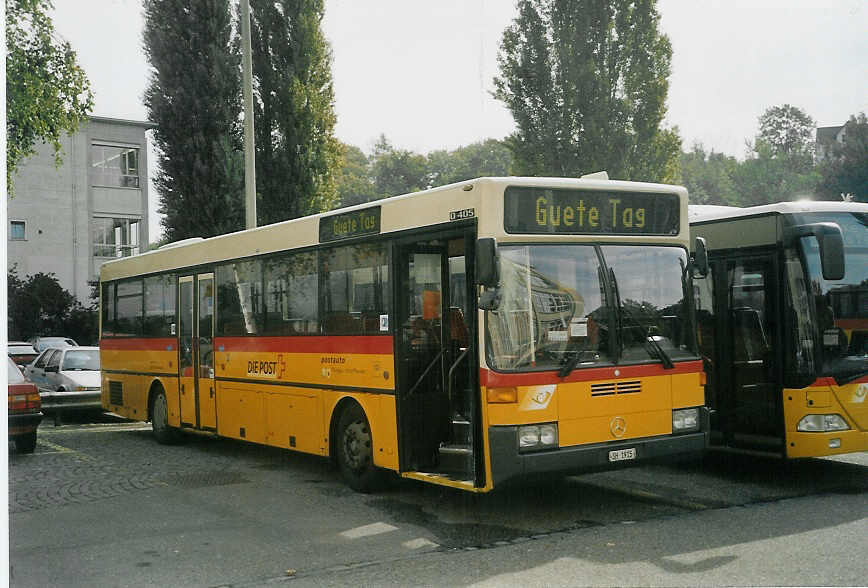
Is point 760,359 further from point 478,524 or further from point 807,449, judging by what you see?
Result: point 478,524

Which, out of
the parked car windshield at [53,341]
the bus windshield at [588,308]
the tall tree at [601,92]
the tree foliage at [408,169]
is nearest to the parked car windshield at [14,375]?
the bus windshield at [588,308]

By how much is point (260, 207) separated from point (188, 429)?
46.1 feet

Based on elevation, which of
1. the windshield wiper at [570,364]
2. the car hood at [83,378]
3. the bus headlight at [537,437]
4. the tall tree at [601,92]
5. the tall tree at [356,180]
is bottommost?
the bus headlight at [537,437]

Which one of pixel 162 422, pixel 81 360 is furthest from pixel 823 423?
pixel 81 360

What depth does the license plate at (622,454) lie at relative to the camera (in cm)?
828

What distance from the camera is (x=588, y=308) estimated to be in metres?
8.32

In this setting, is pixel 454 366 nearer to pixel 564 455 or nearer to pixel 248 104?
pixel 564 455

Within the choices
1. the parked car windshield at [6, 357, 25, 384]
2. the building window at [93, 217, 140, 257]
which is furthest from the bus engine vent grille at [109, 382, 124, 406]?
the building window at [93, 217, 140, 257]

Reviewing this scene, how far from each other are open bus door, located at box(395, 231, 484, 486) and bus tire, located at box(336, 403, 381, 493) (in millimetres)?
658

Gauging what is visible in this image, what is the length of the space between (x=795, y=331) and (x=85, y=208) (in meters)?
39.3

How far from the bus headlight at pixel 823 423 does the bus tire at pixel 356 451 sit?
14.0ft

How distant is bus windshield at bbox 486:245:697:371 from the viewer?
8.04 metres

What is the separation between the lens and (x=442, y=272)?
9477 millimetres

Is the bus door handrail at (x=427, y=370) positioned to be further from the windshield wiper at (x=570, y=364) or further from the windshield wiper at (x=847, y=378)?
the windshield wiper at (x=847, y=378)
